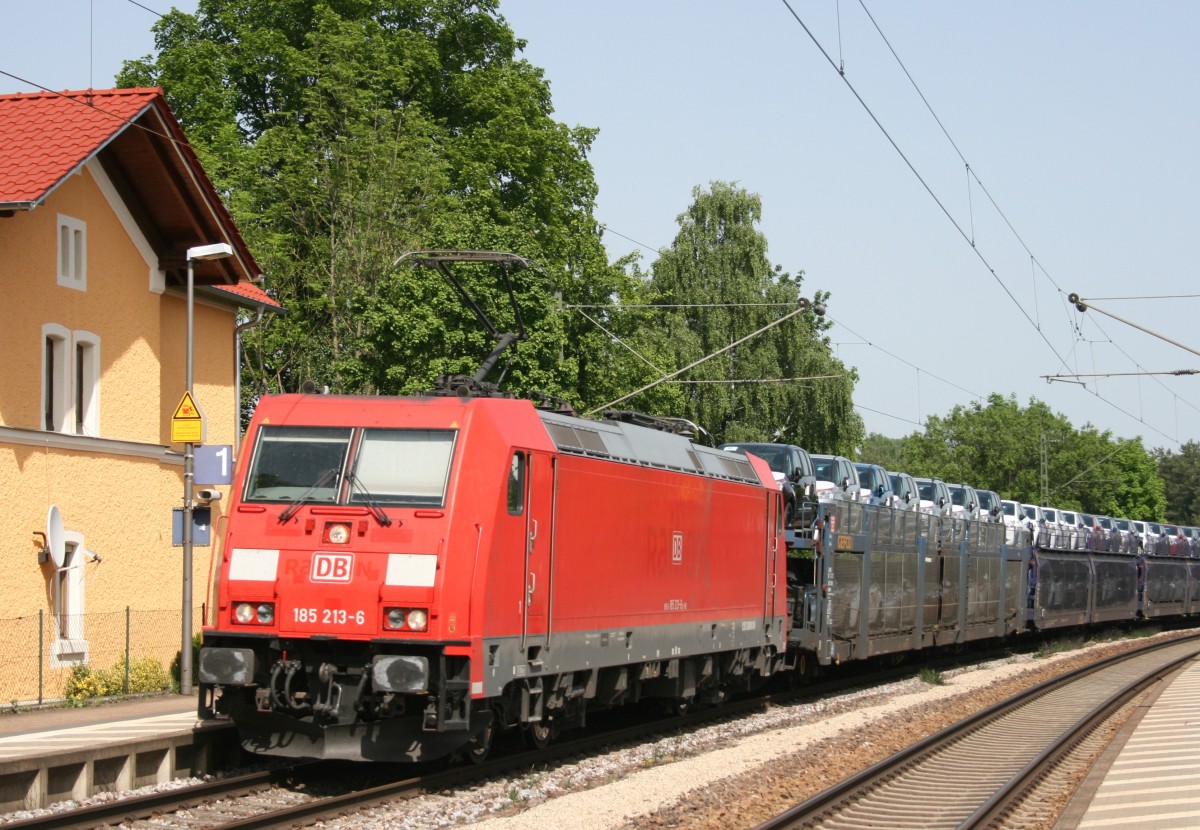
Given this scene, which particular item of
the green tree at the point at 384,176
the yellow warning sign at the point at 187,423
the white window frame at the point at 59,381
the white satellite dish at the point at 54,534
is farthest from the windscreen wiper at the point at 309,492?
the green tree at the point at 384,176

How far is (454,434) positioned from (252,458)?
1848mm

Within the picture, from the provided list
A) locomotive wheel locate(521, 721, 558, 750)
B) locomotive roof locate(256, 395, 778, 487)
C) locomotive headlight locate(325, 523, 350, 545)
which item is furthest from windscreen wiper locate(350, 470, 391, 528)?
locomotive wheel locate(521, 721, 558, 750)

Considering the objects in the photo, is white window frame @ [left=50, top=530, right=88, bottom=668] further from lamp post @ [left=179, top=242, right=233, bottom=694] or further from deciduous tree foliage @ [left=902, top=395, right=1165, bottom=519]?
deciduous tree foliage @ [left=902, top=395, right=1165, bottom=519]

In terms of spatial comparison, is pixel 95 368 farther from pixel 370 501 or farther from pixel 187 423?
pixel 370 501

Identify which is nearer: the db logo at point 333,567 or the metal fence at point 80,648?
the db logo at point 333,567

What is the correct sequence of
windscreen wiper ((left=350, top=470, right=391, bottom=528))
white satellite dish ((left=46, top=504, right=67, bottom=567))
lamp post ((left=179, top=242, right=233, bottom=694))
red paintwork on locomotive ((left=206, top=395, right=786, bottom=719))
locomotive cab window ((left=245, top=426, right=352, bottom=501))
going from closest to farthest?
red paintwork on locomotive ((left=206, top=395, right=786, bottom=719))
windscreen wiper ((left=350, top=470, right=391, bottom=528))
locomotive cab window ((left=245, top=426, right=352, bottom=501))
white satellite dish ((left=46, top=504, right=67, bottom=567))
lamp post ((left=179, top=242, right=233, bottom=694))

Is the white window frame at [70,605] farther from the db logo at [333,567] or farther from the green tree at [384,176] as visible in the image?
the green tree at [384,176]

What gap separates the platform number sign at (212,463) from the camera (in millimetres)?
17922

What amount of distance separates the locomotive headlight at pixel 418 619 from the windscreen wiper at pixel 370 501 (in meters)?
0.82

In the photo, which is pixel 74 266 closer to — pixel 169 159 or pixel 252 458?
pixel 169 159

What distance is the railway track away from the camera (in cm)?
1217

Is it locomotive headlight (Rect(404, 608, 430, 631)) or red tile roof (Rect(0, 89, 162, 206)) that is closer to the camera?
locomotive headlight (Rect(404, 608, 430, 631))

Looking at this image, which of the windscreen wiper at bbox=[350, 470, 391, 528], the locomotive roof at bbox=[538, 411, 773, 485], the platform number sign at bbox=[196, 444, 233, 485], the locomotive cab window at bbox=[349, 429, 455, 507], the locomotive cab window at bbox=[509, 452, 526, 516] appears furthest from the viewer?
the platform number sign at bbox=[196, 444, 233, 485]

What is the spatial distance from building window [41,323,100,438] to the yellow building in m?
0.02
